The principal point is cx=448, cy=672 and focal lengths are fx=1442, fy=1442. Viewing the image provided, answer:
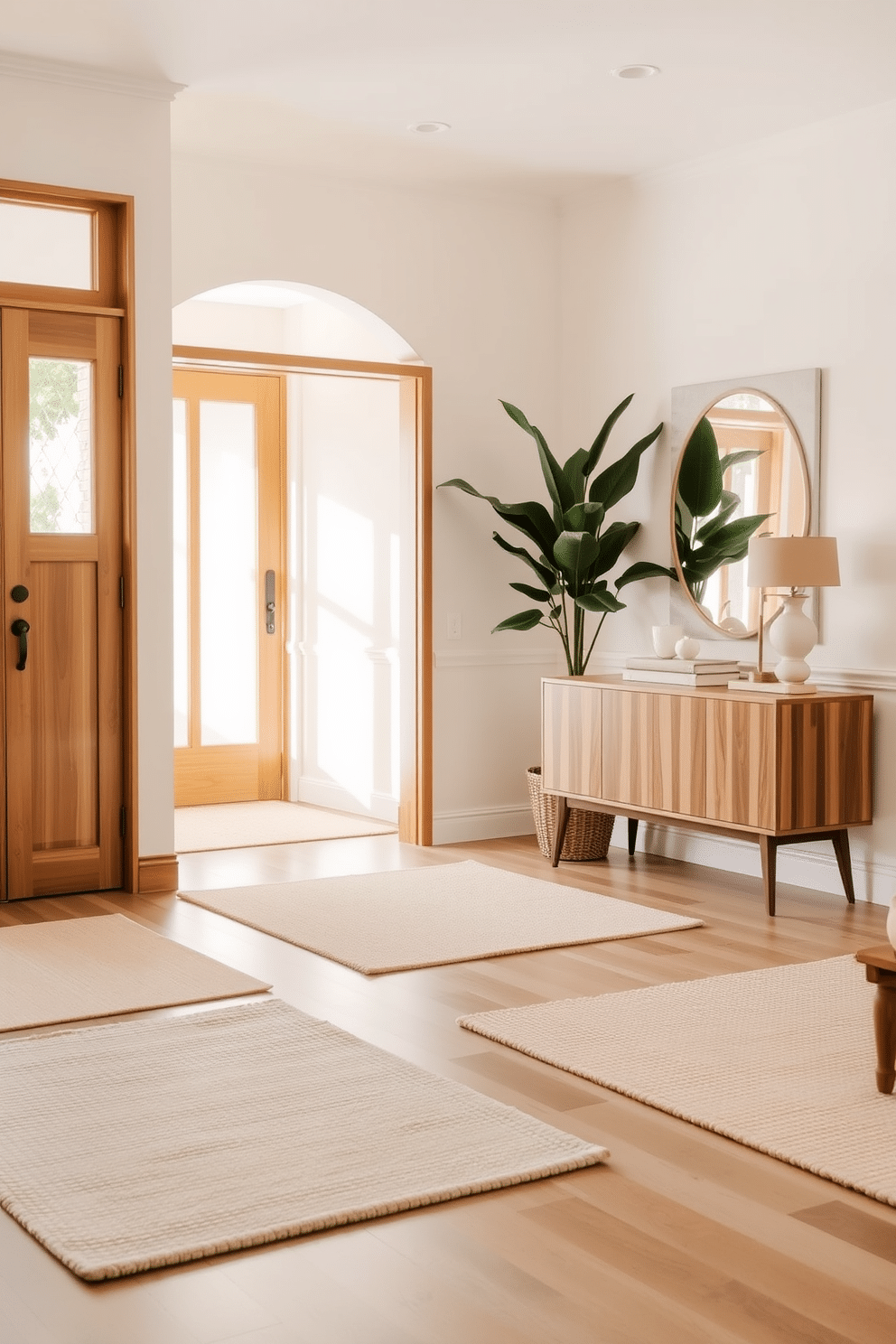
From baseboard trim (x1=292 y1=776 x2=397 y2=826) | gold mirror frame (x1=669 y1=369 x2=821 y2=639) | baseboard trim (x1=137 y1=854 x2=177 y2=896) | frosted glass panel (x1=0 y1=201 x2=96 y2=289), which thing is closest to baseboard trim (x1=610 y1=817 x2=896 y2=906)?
gold mirror frame (x1=669 y1=369 x2=821 y2=639)

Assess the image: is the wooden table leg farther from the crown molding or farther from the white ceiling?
the crown molding

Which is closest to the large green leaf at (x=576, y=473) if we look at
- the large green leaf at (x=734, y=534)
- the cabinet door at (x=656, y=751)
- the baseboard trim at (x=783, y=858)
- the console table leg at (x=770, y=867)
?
the large green leaf at (x=734, y=534)

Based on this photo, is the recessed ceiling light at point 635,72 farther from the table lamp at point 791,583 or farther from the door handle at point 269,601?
the door handle at point 269,601

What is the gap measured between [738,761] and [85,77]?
3.21 metres

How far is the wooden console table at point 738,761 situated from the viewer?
189 inches

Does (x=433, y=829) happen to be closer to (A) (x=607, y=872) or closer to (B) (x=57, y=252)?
(A) (x=607, y=872)

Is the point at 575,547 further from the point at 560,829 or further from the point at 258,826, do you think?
the point at 258,826

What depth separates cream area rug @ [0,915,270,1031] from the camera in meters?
3.67

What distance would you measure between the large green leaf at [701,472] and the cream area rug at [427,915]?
5.34 ft

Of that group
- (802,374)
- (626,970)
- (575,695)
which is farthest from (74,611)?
(802,374)

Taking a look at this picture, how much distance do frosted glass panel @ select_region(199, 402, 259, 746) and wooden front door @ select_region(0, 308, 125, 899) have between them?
2275 mm

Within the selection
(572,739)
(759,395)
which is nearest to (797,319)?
(759,395)

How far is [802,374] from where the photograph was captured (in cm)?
528

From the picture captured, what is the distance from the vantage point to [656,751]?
17.3ft
